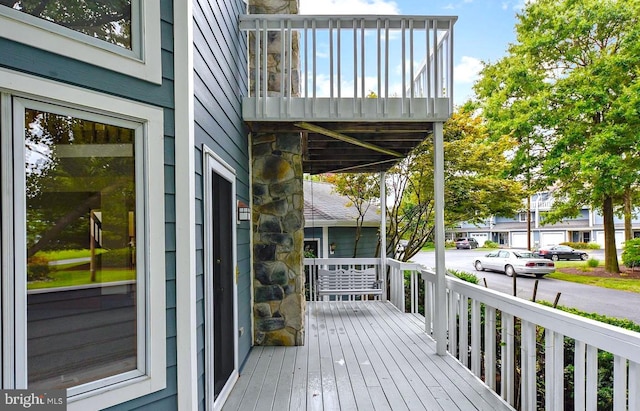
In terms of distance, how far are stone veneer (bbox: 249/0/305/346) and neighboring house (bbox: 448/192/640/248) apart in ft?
57.0

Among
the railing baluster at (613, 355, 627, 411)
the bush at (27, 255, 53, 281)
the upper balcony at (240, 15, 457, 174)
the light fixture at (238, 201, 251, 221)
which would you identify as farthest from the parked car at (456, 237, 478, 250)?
the bush at (27, 255, 53, 281)

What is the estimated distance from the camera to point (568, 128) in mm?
11453

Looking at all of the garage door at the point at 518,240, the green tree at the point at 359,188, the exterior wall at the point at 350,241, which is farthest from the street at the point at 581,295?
the garage door at the point at 518,240

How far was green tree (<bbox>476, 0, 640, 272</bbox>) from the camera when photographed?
10414mm

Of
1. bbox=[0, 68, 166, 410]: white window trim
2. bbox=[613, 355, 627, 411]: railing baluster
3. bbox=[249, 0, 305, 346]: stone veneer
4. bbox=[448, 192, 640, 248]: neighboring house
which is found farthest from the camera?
bbox=[448, 192, 640, 248]: neighboring house

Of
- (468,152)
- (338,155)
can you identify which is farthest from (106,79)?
(468,152)

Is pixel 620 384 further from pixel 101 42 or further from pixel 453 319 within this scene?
pixel 101 42

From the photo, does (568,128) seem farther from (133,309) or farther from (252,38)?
(133,309)

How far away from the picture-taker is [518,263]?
533 inches

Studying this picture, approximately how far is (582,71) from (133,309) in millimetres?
13301

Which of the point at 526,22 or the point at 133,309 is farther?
the point at 526,22

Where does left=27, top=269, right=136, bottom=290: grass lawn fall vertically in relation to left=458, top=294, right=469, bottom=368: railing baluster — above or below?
above

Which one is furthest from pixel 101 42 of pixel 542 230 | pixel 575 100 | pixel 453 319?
pixel 542 230

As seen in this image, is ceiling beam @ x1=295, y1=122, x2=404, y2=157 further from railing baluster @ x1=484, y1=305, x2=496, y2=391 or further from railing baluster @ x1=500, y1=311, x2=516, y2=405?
railing baluster @ x1=500, y1=311, x2=516, y2=405
